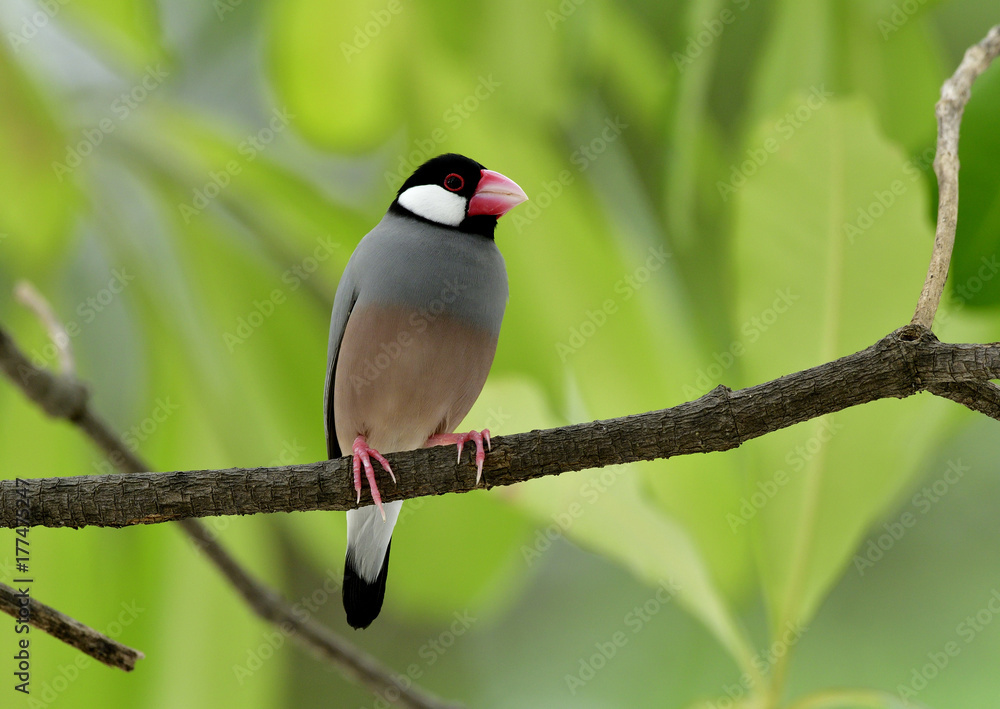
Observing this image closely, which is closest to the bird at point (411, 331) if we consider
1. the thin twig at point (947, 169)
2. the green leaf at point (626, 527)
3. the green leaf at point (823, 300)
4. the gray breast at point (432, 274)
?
the gray breast at point (432, 274)

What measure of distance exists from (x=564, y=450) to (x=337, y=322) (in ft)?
1.55

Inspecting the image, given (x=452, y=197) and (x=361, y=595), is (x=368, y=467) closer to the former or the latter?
(x=361, y=595)

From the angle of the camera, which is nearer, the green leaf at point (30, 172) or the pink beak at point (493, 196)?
the green leaf at point (30, 172)

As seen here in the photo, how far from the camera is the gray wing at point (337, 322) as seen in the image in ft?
3.59

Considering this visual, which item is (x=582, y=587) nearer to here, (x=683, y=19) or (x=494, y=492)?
(x=494, y=492)

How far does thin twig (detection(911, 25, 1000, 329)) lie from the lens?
679 millimetres

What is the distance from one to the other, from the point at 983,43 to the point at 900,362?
422mm

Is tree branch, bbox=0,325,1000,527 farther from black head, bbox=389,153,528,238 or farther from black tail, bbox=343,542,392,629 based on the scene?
black head, bbox=389,153,528,238

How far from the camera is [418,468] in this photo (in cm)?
84

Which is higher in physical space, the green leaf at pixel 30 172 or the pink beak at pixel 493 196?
the pink beak at pixel 493 196

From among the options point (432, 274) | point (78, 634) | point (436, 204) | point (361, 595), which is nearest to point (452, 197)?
point (436, 204)

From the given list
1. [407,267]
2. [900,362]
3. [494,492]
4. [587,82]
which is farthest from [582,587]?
[900,362]

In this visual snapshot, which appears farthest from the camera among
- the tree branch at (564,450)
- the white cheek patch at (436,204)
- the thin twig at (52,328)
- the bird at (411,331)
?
the white cheek patch at (436,204)

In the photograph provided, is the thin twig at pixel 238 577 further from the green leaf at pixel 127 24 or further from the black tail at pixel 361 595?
the green leaf at pixel 127 24
